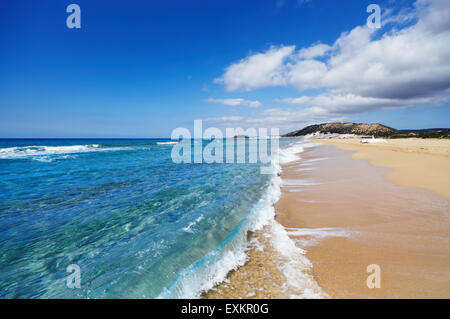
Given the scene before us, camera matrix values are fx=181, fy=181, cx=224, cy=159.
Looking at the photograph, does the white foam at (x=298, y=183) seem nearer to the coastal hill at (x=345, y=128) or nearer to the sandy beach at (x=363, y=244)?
the sandy beach at (x=363, y=244)

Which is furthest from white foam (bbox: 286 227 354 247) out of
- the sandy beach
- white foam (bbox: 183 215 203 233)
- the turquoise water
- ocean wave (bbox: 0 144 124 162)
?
ocean wave (bbox: 0 144 124 162)

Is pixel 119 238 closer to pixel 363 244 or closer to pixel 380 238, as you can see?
pixel 363 244

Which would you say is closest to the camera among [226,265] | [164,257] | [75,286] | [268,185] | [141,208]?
[75,286]

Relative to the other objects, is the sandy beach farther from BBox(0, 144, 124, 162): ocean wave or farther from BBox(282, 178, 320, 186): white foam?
BBox(0, 144, 124, 162): ocean wave

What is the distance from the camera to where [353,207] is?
568 centimetres

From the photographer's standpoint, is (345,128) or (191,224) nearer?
(191,224)

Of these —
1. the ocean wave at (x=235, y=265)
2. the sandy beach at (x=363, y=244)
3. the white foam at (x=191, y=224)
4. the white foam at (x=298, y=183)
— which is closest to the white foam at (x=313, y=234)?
the sandy beach at (x=363, y=244)

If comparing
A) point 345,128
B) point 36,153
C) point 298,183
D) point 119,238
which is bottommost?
point 119,238

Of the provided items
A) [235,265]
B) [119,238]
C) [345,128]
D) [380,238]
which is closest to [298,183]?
[380,238]

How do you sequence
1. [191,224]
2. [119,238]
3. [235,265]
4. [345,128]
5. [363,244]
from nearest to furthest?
[235,265], [363,244], [119,238], [191,224], [345,128]
